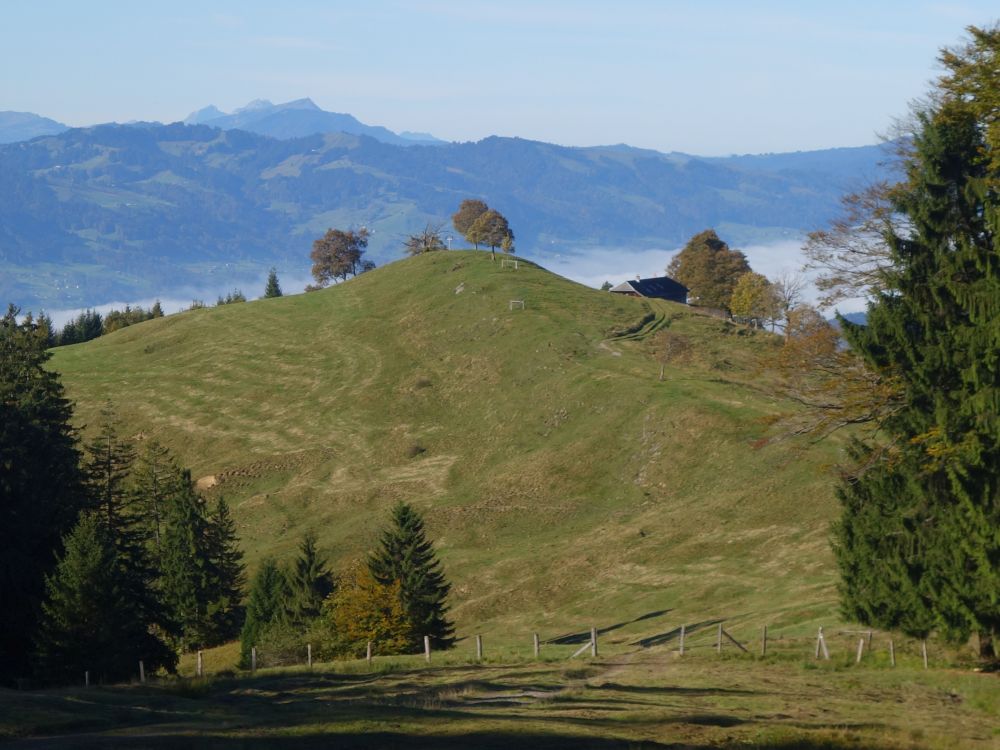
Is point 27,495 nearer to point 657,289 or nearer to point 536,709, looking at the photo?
point 536,709

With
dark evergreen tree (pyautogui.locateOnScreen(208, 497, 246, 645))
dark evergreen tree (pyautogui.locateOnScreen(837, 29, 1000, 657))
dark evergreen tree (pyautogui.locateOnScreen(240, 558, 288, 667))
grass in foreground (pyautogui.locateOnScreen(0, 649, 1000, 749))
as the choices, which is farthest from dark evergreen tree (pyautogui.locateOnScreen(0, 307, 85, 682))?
dark evergreen tree (pyautogui.locateOnScreen(837, 29, 1000, 657))

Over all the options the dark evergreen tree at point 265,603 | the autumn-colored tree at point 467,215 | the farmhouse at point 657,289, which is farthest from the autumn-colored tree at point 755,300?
the dark evergreen tree at point 265,603

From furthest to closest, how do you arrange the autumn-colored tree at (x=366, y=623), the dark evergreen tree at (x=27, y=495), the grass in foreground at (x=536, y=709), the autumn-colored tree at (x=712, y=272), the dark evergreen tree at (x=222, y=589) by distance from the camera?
the autumn-colored tree at (x=712, y=272) → the dark evergreen tree at (x=222, y=589) → the dark evergreen tree at (x=27, y=495) → the autumn-colored tree at (x=366, y=623) → the grass in foreground at (x=536, y=709)

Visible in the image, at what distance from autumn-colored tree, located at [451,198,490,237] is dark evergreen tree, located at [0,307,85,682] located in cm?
11806

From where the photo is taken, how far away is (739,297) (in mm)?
142000

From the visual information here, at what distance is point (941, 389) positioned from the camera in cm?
3541

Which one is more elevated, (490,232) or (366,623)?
(490,232)

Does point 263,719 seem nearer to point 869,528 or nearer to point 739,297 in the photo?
point 869,528

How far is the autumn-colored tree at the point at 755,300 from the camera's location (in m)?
137

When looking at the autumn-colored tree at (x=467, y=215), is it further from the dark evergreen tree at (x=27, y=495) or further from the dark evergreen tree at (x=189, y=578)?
the dark evergreen tree at (x=27, y=495)

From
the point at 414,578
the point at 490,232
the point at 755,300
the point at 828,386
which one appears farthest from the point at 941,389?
the point at 490,232

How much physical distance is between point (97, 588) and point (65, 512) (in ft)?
47.4

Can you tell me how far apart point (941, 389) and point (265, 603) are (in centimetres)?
4414

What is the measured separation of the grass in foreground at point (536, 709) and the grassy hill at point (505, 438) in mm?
11695
